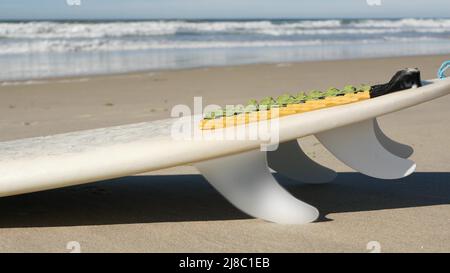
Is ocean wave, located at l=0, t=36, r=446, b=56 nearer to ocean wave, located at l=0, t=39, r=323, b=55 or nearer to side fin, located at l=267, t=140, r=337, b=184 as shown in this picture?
ocean wave, located at l=0, t=39, r=323, b=55

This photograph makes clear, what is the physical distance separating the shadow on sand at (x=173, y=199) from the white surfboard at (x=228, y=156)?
0.78 ft

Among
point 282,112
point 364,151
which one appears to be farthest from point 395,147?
point 282,112

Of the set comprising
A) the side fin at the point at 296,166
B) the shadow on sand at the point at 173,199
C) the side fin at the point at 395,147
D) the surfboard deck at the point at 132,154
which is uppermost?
the surfboard deck at the point at 132,154

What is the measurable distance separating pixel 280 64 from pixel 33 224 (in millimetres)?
11642

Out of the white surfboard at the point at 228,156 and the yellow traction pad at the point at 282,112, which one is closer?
the white surfboard at the point at 228,156

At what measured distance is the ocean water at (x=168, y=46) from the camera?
1509 cm

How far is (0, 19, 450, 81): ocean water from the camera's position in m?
15.1

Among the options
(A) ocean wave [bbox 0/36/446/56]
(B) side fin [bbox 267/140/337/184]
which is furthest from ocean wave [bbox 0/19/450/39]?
(B) side fin [bbox 267/140/337/184]

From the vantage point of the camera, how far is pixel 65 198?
3910mm

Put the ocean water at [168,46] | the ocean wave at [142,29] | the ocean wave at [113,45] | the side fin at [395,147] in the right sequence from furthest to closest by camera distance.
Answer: the ocean wave at [142,29] → the ocean wave at [113,45] → the ocean water at [168,46] → the side fin at [395,147]

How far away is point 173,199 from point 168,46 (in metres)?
17.8

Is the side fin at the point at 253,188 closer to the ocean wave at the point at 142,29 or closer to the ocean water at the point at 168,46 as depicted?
the ocean water at the point at 168,46

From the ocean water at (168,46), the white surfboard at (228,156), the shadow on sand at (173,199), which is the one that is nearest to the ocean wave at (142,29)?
the ocean water at (168,46)

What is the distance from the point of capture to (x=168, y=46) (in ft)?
70.3
